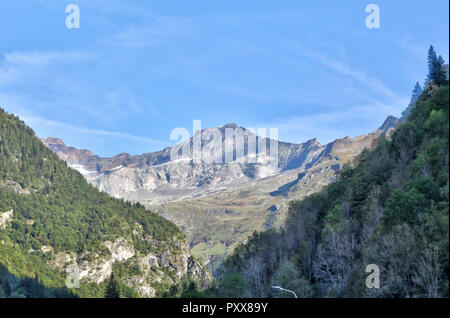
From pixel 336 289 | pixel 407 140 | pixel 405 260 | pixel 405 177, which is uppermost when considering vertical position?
pixel 407 140

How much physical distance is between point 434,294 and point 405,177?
93.2 ft

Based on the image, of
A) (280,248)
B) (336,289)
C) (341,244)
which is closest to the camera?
(336,289)

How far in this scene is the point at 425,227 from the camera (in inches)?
1900

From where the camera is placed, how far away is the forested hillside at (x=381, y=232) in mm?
45656

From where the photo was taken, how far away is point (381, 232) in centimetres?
5644

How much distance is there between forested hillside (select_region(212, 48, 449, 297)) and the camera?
45.7 m

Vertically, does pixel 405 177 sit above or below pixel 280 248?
above

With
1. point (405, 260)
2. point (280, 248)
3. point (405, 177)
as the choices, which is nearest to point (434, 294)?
point (405, 260)
